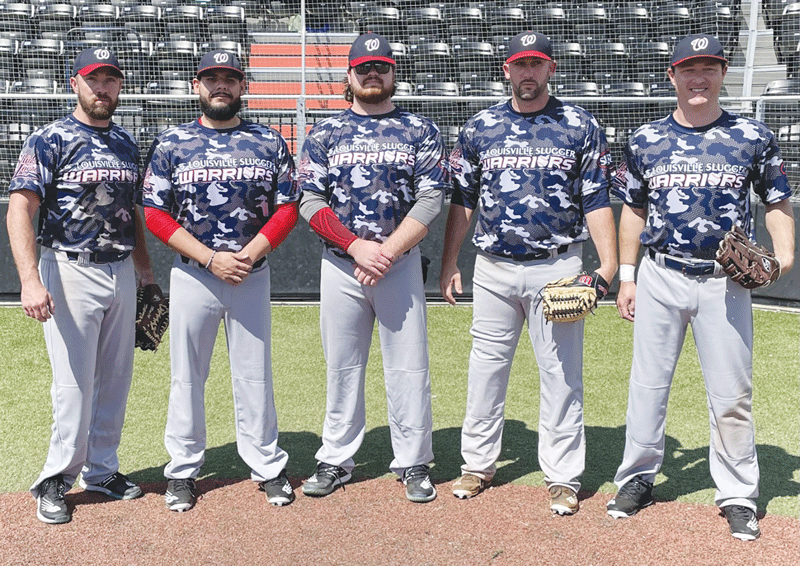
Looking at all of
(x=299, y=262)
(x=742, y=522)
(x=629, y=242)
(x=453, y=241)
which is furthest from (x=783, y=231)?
(x=299, y=262)

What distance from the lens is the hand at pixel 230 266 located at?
3861 mm

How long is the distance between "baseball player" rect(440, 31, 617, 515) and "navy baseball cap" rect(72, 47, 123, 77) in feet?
5.58

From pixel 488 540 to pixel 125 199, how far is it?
2273mm

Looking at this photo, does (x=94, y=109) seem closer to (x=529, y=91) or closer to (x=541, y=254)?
(x=529, y=91)

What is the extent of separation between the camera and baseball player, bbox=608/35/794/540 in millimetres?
3611

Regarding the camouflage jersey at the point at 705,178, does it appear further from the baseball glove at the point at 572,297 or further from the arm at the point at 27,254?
the arm at the point at 27,254

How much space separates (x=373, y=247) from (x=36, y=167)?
5.08 ft

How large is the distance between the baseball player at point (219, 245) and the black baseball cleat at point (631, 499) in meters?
1.52

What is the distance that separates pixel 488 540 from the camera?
3.63 m

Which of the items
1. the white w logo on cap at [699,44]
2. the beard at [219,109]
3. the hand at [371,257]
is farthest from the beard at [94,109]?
the white w logo on cap at [699,44]

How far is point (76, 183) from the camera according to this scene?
383 cm

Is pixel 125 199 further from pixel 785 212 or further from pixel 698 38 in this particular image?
pixel 785 212

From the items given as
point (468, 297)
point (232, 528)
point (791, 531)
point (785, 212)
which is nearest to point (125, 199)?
point (232, 528)

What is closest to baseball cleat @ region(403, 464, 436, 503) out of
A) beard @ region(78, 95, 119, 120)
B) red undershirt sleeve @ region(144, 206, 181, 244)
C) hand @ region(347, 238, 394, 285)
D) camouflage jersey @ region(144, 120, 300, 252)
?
hand @ region(347, 238, 394, 285)
